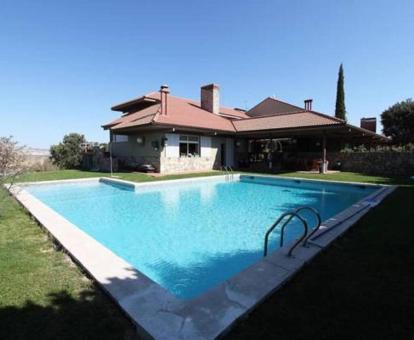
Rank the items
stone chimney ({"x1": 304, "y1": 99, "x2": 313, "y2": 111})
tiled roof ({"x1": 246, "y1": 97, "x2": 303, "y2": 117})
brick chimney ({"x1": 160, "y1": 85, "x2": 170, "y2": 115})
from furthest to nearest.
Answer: tiled roof ({"x1": 246, "y1": 97, "x2": 303, "y2": 117}), stone chimney ({"x1": 304, "y1": 99, "x2": 313, "y2": 111}), brick chimney ({"x1": 160, "y1": 85, "x2": 170, "y2": 115})

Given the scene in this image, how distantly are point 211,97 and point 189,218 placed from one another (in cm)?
1626

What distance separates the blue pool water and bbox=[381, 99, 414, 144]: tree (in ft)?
82.3

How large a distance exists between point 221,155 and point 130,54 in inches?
389

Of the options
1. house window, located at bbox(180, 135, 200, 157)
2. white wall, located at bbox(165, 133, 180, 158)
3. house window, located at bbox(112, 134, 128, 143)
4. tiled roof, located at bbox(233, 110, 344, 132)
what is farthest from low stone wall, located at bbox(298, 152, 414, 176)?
house window, located at bbox(112, 134, 128, 143)

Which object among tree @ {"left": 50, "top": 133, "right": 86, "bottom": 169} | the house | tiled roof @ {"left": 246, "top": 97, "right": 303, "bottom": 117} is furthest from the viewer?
tiled roof @ {"left": 246, "top": 97, "right": 303, "bottom": 117}

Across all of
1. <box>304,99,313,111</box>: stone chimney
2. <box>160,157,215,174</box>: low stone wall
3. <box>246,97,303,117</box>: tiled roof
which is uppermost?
<box>246,97,303,117</box>: tiled roof

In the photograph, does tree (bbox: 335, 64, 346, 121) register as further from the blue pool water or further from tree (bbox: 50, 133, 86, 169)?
tree (bbox: 50, 133, 86, 169)

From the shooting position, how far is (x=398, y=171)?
16.4m

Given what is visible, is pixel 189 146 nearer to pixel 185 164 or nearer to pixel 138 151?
pixel 185 164

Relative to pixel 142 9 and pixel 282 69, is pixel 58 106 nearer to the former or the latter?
pixel 142 9

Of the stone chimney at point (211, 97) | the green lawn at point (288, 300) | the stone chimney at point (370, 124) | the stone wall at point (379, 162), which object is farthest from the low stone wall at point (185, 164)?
the stone chimney at point (370, 124)

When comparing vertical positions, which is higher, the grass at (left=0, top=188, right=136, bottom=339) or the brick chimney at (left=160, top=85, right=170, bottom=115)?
the brick chimney at (left=160, top=85, right=170, bottom=115)

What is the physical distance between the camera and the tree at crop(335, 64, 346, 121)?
33031 mm

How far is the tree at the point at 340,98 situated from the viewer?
33.0 metres
